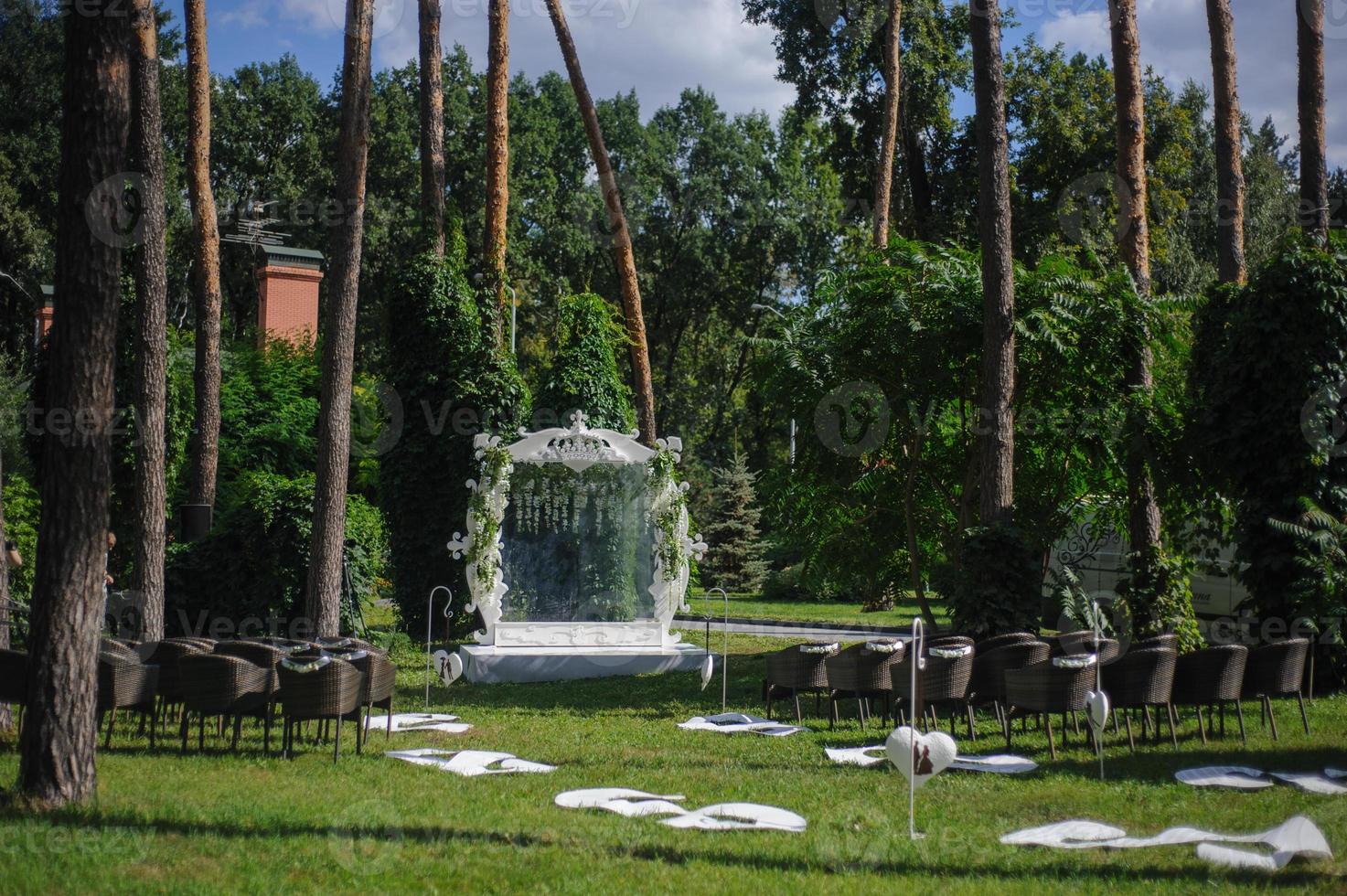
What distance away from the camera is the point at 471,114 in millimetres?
39656

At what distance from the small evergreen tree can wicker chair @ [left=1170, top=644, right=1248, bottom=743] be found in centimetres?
2370

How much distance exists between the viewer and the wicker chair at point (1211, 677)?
1051 cm

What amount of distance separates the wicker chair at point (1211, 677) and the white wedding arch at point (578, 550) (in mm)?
8103

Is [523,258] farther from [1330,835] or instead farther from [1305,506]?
[1330,835]

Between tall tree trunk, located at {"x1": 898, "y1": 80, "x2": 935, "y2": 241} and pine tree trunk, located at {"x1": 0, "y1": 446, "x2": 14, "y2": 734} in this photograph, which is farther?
tall tree trunk, located at {"x1": 898, "y1": 80, "x2": 935, "y2": 241}

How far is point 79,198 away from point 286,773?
176 inches

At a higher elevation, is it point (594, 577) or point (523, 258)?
point (523, 258)

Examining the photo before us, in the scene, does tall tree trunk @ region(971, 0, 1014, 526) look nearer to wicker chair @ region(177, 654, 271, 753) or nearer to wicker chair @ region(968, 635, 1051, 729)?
wicker chair @ region(968, 635, 1051, 729)

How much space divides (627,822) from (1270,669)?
6400mm

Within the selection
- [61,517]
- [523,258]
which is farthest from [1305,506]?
[523,258]

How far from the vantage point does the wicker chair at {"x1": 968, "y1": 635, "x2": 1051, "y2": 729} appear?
1131cm

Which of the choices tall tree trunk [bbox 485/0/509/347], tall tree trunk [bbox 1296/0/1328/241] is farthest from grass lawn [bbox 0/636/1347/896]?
tall tree trunk [bbox 485/0/509/347]

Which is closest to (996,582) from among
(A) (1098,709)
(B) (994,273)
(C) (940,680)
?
(C) (940,680)

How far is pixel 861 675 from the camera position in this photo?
12.3 metres
